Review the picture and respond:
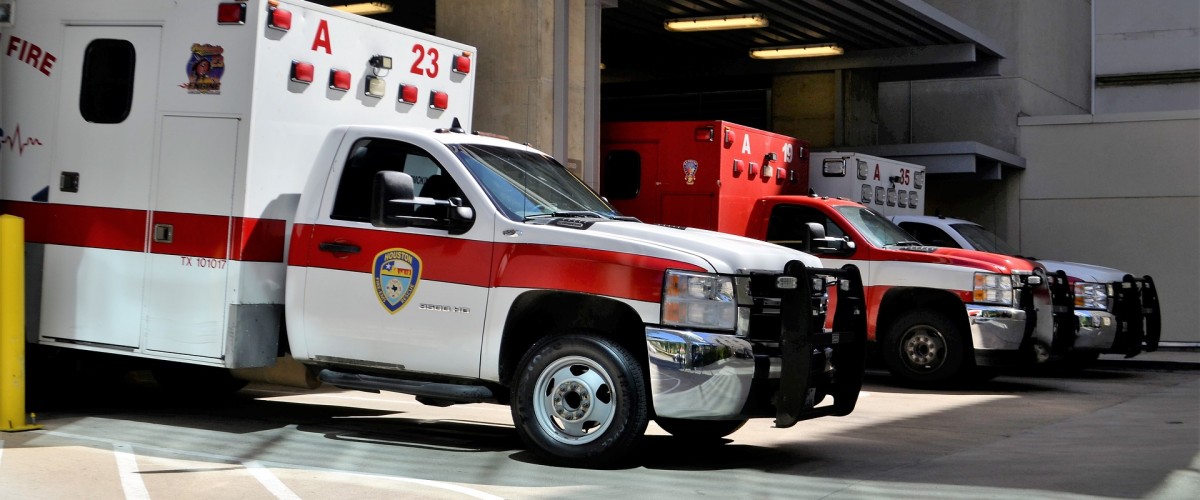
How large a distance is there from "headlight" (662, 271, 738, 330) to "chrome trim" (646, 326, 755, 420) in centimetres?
7

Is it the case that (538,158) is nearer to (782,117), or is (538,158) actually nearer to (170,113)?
(170,113)

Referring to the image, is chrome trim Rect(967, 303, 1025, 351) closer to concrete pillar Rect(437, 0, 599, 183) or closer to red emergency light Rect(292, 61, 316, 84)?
concrete pillar Rect(437, 0, 599, 183)

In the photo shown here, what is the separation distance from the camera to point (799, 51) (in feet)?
82.4

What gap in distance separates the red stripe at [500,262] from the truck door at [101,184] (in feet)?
4.09

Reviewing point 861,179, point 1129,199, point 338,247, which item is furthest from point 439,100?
point 1129,199

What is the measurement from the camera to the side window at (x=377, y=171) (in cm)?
866

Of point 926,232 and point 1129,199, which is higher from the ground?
point 1129,199

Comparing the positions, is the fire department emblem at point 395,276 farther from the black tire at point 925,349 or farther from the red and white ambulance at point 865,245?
the black tire at point 925,349

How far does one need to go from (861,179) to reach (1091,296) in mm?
3265

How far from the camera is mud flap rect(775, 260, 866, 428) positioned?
770 cm

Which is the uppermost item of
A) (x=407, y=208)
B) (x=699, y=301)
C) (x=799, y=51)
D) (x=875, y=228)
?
(x=799, y=51)

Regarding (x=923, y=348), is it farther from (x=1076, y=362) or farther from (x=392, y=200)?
(x=392, y=200)

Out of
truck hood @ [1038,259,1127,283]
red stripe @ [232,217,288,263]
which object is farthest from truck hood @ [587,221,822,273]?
truck hood @ [1038,259,1127,283]

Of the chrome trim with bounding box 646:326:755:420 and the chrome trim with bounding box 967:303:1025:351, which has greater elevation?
the chrome trim with bounding box 967:303:1025:351
